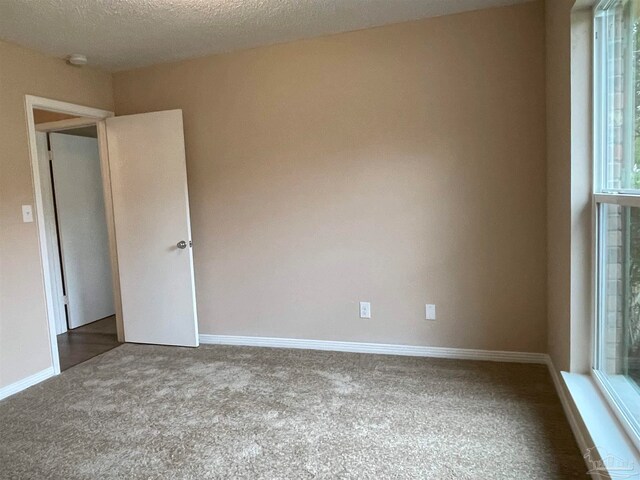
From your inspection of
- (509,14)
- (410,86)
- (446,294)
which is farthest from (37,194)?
(509,14)

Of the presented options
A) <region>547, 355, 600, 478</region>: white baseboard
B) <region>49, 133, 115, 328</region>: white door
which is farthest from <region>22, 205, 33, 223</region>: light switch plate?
<region>547, 355, 600, 478</region>: white baseboard

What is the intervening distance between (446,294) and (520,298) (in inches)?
19.5

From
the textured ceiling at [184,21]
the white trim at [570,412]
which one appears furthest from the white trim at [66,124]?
the white trim at [570,412]

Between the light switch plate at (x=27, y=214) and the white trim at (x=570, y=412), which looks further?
the light switch plate at (x=27, y=214)

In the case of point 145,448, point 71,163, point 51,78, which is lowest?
point 145,448

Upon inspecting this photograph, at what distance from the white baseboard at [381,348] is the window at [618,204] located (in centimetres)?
89

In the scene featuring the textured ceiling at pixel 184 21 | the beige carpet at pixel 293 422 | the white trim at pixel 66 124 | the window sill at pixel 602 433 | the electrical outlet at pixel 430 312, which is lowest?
the beige carpet at pixel 293 422

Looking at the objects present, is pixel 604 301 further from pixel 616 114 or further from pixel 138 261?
pixel 138 261

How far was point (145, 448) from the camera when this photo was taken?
2.16 m

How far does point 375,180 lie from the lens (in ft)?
10.5

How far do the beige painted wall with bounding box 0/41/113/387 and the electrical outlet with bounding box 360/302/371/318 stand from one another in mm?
2352

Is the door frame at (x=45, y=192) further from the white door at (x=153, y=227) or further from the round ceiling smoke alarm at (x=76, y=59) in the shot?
the round ceiling smoke alarm at (x=76, y=59)

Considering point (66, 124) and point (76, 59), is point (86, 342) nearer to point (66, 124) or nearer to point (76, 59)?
point (66, 124)

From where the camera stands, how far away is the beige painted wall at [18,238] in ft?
9.58
